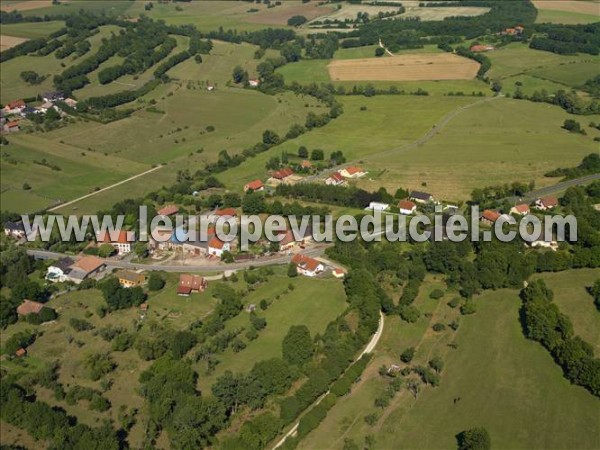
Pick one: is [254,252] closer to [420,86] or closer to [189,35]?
[420,86]

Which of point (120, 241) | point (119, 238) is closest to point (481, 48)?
point (119, 238)

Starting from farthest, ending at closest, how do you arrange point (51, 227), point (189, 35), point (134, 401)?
point (189, 35) < point (51, 227) < point (134, 401)

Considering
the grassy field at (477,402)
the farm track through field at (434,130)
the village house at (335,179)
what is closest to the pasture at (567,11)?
the farm track through field at (434,130)

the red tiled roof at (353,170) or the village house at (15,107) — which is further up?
the red tiled roof at (353,170)

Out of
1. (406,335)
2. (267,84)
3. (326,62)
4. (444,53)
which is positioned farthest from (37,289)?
(444,53)

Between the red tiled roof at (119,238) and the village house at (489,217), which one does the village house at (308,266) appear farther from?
the village house at (489,217)

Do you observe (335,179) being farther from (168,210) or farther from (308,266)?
(308,266)
